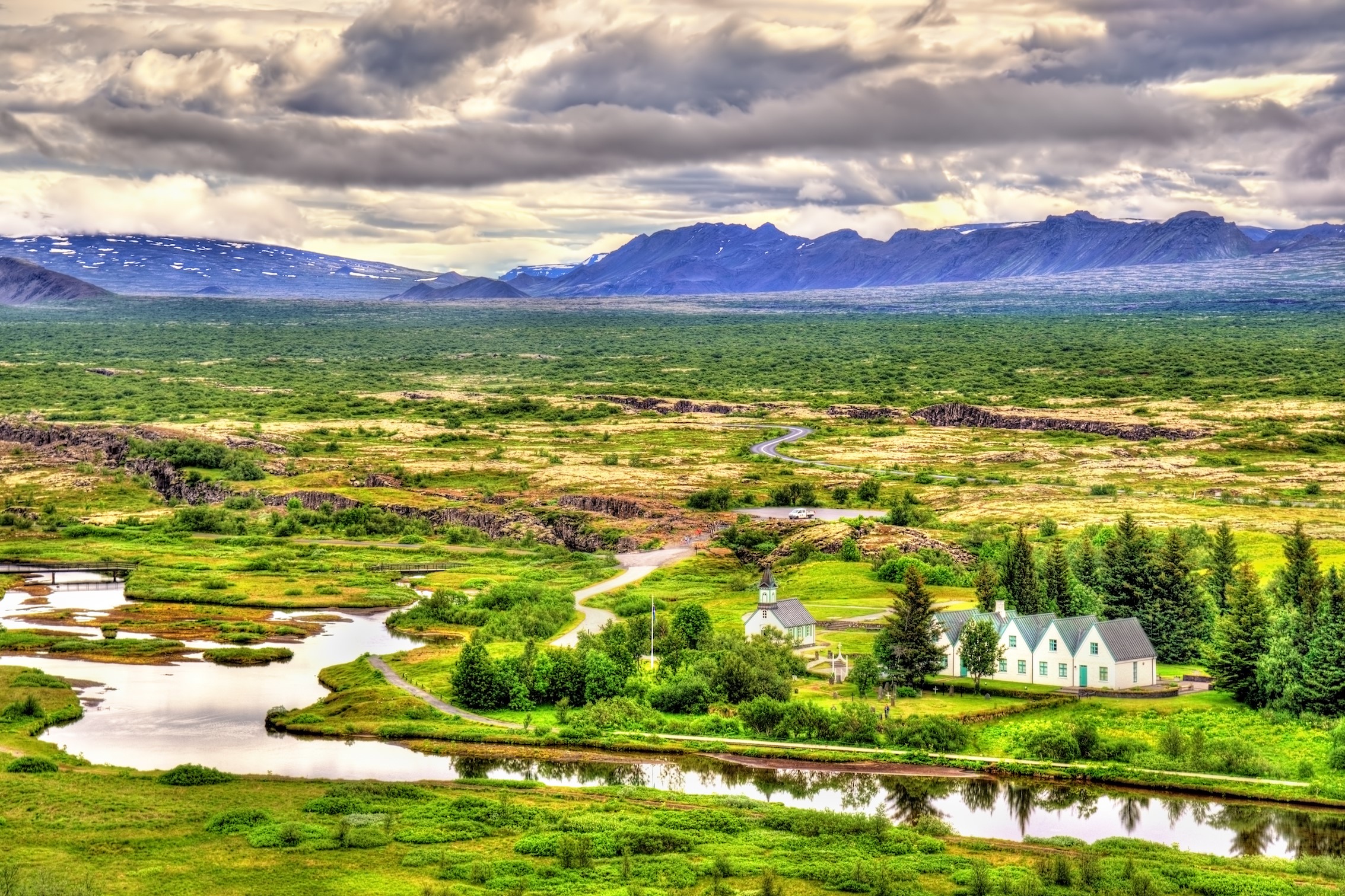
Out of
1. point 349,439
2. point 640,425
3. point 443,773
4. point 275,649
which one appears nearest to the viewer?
point 443,773

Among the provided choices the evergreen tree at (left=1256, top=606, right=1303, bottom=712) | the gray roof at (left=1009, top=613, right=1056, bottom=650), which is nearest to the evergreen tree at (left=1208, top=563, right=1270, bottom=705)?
the evergreen tree at (left=1256, top=606, right=1303, bottom=712)

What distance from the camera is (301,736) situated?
209 feet

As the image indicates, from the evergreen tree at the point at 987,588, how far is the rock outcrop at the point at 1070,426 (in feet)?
331

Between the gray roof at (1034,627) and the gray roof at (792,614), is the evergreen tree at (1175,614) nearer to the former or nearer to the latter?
the gray roof at (1034,627)

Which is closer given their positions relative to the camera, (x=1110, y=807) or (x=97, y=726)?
(x=1110, y=807)

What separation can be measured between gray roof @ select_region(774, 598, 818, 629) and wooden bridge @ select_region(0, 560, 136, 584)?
187 feet

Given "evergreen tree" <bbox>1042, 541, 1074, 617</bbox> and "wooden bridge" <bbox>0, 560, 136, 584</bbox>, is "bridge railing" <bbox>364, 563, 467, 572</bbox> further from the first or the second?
"evergreen tree" <bbox>1042, 541, 1074, 617</bbox>

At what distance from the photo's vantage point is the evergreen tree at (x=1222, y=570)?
7819 cm

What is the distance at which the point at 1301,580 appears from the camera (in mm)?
69375

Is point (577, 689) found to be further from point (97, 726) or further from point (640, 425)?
point (640, 425)

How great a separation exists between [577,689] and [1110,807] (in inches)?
994

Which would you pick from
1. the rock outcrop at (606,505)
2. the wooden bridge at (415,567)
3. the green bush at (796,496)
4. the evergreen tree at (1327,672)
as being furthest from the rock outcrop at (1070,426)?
the evergreen tree at (1327,672)

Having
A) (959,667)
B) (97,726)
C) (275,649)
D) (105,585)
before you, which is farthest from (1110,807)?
(105,585)

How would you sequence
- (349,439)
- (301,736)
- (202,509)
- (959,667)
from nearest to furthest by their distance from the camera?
(301,736)
(959,667)
(202,509)
(349,439)
